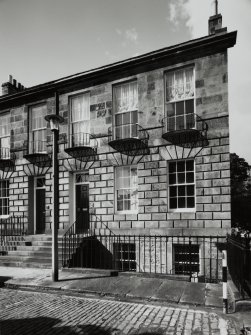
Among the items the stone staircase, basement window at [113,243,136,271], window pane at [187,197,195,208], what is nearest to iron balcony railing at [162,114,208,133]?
window pane at [187,197,195,208]

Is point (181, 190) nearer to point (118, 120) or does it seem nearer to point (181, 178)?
point (181, 178)

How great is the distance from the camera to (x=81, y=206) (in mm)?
13875

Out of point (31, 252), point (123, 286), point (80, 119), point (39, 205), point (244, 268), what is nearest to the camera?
point (244, 268)

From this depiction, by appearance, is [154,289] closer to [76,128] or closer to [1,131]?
[76,128]

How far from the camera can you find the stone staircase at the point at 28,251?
10797 mm

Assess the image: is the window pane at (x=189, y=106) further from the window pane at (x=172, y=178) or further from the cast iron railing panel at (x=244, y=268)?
the cast iron railing panel at (x=244, y=268)

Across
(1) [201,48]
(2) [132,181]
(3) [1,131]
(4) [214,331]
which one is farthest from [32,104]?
(4) [214,331]

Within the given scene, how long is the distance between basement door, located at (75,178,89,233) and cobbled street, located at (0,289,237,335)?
6.57 meters

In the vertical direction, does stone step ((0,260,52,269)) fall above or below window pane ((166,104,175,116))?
below

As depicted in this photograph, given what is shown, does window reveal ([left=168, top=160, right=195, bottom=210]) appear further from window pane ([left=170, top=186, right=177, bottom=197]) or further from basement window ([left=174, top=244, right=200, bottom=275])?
basement window ([left=174, top=244, right=200, bottom=275])

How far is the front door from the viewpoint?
44.4 ft

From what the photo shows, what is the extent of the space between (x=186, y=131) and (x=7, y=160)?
10.00 m

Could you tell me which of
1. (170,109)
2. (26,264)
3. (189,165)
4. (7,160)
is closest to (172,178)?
(189,165)

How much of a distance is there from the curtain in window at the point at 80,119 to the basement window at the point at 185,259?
6.57 metres
